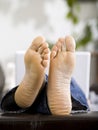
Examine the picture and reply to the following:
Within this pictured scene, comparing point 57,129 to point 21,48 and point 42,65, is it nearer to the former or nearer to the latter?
point 42,65

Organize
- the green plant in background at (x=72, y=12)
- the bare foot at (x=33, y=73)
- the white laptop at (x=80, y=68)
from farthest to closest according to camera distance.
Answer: the green plant in background at (x=72, y=12), the white laptop at (x=80, y=68), the bare foot at (x=33, y=73)

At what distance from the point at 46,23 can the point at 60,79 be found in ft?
10.2

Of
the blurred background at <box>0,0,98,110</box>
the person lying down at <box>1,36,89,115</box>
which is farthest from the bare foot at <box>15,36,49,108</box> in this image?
the blurred background at <box>0,0,98,110</box>

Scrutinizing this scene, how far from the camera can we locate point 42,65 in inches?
51.7

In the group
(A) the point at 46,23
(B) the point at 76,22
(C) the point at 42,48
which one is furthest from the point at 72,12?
(C) the point at 42,48

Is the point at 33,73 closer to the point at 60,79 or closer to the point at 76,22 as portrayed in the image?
the point at 60,79

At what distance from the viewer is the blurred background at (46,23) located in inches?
168

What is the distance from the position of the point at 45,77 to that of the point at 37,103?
0.36 ft

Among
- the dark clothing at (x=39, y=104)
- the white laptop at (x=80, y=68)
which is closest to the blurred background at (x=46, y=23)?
the white laptop at (x=80, y=68)

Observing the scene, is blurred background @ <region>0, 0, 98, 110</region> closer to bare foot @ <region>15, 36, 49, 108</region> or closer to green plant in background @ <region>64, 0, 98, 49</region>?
green plant in background @ <region>64, 0, 98, 49</region>

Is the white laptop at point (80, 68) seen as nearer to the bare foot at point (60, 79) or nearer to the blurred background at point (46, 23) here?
the bare foot at point (60, 79)

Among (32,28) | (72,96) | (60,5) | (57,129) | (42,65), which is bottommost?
(57,129)

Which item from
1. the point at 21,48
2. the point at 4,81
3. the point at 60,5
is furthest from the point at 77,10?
the point at 4,81

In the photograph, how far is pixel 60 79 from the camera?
133 cm
